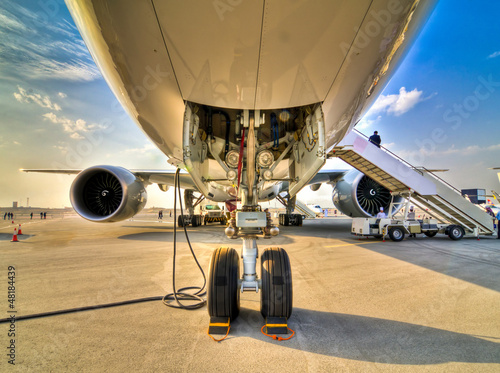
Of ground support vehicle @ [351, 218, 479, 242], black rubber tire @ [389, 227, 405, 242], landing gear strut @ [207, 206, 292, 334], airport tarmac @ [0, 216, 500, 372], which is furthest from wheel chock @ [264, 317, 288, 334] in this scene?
black rubber tire @ [389, 227, 405, 242]

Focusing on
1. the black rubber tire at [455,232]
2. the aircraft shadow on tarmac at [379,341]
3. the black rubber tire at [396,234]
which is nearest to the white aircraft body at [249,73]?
the aircraft shadow on tarmac at [379,341]

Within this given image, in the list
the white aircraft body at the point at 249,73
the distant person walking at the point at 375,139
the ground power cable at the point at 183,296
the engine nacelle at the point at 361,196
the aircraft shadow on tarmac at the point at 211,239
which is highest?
the distant person walking at the point at 375,139

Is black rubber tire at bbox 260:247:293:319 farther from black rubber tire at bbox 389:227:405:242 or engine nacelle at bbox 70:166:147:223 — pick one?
black rubber tire at bbox 389:227:405:242

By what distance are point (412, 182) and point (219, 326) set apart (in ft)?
29.3

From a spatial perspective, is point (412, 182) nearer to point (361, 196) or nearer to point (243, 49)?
point (361, 196)

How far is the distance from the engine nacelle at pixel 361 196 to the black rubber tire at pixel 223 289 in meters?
8.01

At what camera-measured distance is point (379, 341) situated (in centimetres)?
204

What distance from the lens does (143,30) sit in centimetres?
162

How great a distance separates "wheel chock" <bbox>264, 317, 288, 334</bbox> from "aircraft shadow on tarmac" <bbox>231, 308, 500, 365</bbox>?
10 centimetres

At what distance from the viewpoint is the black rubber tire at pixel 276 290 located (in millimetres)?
2350

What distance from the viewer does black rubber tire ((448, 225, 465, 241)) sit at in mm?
9117

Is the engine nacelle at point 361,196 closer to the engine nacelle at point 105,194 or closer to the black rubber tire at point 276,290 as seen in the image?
the engine nacelle at point 105,194

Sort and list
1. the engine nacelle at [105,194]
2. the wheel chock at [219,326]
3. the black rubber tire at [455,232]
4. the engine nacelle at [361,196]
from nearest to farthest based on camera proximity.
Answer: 1. the wheel chock at [219,326]
2. the engine nacelle at [105,194]
3. the black rubber tire at [455,232]
4. the engine nacelle at [361,196]

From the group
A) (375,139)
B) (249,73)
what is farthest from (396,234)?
(249,73)
